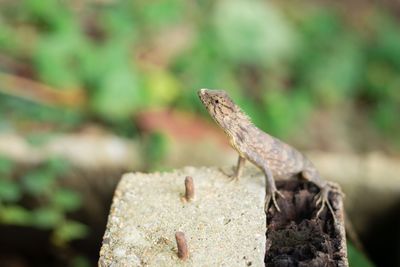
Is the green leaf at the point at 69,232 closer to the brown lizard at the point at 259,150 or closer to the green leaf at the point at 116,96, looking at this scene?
the green leaf at the point at 116,96

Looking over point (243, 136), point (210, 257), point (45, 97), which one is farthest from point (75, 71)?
point (210, 257)

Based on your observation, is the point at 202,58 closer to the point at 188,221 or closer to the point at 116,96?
the point at 116,96

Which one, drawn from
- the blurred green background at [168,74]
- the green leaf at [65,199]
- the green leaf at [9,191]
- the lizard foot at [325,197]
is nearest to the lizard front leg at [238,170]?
the lizard foot at [325,197]

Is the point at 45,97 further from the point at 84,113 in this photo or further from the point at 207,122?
the point at 207,122

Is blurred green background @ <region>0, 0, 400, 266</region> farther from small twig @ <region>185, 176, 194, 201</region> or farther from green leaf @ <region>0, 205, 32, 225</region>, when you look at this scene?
small twig @ <region>185, 176, 194, 201</region>

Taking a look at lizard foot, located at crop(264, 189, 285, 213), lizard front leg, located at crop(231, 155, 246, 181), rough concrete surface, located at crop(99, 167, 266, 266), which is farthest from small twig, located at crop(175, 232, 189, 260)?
lizard front leg, located at crop(231, 155, 246, 181)

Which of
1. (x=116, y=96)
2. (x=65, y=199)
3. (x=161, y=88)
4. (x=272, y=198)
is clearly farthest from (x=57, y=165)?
(x=272, y=198)
